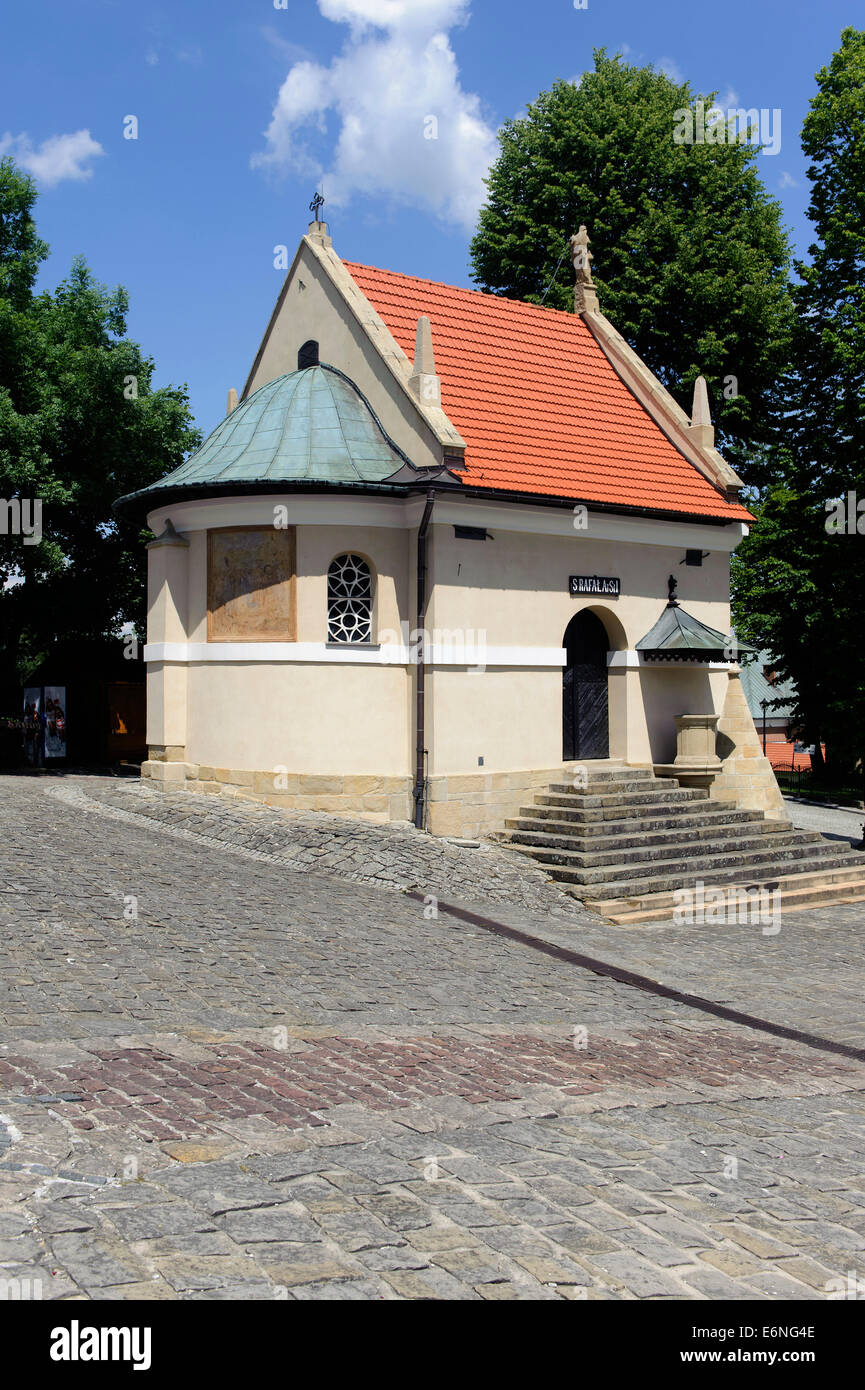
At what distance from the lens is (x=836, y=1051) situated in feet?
29.9

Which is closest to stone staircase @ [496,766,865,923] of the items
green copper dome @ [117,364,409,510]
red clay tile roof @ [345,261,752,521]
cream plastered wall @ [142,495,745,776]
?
cream plastered wall @ [142,495,745,776]

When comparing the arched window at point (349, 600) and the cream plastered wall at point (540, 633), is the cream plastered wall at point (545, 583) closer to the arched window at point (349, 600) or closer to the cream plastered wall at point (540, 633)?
the cream plastered wall at point (540, 633)

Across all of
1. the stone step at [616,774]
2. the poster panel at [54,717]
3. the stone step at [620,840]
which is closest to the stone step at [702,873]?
the stone step at [620,840]

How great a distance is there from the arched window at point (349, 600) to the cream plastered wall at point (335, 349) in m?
1.75

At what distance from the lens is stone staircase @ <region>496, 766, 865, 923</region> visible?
14953 millimetres

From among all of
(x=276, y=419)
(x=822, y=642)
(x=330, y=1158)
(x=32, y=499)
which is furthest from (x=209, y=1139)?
(x=822, y=642)

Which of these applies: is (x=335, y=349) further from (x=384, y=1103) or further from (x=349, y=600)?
(x=384, y=1103)

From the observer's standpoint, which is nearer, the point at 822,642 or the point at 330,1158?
the point at 330,1158

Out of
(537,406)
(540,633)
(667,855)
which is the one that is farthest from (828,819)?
(537,406)

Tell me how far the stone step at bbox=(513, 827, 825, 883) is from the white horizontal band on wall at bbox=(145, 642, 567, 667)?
108 inches

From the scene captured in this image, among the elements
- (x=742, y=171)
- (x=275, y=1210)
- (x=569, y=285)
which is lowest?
(x=275, y=1210)

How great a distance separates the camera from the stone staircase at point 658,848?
49.1ft

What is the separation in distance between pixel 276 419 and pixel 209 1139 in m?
13.6

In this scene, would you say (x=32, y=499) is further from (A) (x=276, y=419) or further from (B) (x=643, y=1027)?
(B) (x=643, y=1027)
